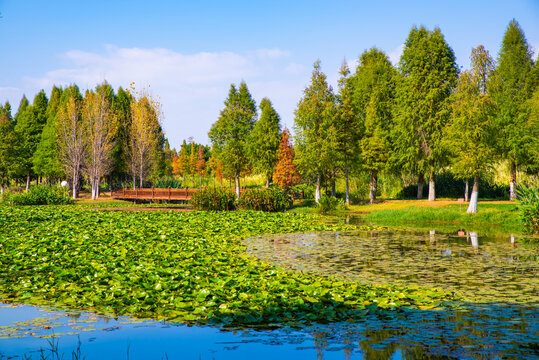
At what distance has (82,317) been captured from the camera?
6371mm

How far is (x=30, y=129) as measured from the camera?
5106 centimetres

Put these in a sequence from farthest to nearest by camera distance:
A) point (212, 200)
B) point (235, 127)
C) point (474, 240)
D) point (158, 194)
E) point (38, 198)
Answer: point (235, 127)
point (158, 194)
point (38, 198)
point (212, 200)
point (474, 240)

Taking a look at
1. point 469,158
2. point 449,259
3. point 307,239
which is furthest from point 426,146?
point 449,259

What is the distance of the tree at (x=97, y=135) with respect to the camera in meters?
40.2

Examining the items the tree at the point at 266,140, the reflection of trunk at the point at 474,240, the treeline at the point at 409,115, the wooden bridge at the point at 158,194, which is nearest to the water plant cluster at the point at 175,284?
the reflection of trunk at the point at 474,240

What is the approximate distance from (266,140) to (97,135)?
1752 cm

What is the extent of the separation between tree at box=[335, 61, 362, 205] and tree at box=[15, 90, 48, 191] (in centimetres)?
3545

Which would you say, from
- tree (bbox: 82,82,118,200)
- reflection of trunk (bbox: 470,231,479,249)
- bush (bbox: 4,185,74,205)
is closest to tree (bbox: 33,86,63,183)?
tree (bbox: 82,82,118,200)

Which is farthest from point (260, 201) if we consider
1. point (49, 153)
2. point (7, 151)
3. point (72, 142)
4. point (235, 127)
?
point (7, 151)

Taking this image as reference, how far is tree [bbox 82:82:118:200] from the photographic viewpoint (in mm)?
40156

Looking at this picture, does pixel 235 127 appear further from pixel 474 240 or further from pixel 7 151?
pixel 474 240

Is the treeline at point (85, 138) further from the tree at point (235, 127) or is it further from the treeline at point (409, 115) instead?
the treeline at point (409, 115)

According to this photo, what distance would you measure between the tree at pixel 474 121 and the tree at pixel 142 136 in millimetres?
30024

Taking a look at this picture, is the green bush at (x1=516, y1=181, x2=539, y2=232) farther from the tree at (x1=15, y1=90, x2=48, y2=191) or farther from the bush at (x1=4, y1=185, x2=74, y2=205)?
the tree at (x1=15, y1=90, x2=48, y2=191)
